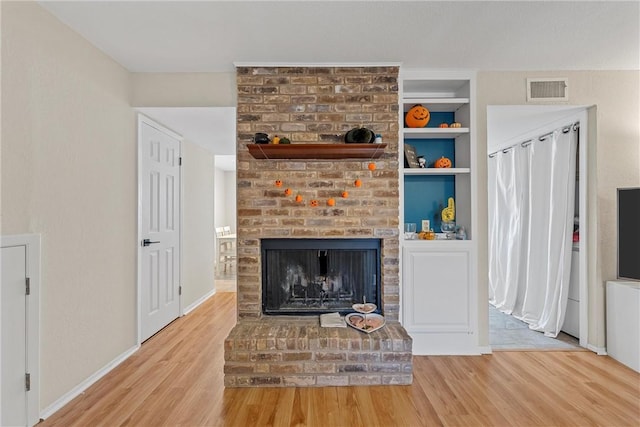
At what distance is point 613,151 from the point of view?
10.1 feet

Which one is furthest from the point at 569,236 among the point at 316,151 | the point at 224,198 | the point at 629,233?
the point at 224,198

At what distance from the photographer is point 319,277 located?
3143mm

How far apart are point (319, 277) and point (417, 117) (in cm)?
170

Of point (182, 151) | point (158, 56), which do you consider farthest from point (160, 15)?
point (182, 151)

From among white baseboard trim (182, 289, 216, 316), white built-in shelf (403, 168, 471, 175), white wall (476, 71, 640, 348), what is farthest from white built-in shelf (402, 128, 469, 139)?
white baseboard trim (182, 289, 216, 316)

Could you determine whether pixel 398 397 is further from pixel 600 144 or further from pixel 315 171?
pixel 600 144

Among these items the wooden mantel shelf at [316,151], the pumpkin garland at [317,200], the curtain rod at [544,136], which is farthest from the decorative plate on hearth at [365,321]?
the curtain rod at [544,136]

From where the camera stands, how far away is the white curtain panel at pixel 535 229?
3.43m

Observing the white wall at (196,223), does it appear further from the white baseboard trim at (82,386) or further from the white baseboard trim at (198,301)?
the white baseboard trim at (82,386)

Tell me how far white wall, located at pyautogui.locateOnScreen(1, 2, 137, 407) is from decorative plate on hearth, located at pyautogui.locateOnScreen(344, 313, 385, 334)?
1.94 m

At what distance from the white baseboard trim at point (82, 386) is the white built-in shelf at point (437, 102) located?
10.8 feet

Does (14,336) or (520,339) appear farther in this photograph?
(520,339)

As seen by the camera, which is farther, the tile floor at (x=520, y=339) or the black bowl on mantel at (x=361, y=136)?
the tile floor at (x=520, y=339)

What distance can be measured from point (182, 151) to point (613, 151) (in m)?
4.44
